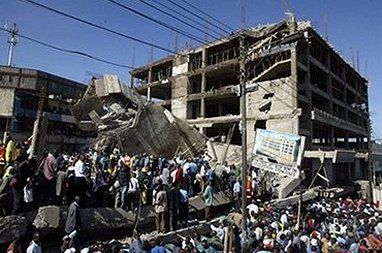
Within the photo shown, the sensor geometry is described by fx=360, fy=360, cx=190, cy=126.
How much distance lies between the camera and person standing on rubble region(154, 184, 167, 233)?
37.9ft

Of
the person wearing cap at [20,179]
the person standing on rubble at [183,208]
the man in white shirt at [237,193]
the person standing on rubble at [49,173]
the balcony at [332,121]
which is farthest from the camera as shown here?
the balcony at [332,121]

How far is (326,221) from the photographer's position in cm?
1738

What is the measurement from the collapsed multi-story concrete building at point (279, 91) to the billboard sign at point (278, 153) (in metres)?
12.3

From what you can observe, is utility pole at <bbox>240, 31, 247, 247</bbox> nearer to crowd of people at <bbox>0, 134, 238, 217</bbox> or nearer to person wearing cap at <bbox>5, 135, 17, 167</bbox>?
crowd of people at <bbox>0, 134, 238, 217</bbox>

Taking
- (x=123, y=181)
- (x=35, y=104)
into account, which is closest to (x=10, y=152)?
(x=123, y=181)

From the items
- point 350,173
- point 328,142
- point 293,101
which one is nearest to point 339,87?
point 328,142

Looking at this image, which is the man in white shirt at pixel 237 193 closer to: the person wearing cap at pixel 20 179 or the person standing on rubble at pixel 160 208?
the person standing on rubble at pixel 160 208

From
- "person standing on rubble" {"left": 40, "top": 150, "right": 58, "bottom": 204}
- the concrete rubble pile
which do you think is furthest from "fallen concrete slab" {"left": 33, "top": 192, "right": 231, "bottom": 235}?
the concrete rubble pile

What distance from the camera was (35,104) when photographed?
38281 millimetres

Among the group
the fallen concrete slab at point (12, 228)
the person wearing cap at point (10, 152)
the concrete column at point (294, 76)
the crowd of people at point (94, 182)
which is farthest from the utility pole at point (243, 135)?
the concrete column at point (294, 76)

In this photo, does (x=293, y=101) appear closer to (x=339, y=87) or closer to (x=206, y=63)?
(x=206, y=63)

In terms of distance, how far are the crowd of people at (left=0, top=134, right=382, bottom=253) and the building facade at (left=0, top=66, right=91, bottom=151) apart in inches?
796

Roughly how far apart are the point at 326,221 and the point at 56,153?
13031 millimetres

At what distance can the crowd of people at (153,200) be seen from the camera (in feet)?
30.5
